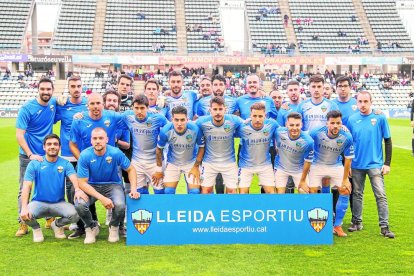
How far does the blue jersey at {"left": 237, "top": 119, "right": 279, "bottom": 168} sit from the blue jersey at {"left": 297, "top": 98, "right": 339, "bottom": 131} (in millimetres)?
668

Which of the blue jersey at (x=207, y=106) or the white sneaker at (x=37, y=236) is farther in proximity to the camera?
the blue jersey at (x=207, y=106)

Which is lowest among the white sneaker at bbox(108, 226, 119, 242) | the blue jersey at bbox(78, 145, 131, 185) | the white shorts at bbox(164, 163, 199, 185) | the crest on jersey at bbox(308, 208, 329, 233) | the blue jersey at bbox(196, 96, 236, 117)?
the white sneaker at bbox(108, 226, 119, 242)

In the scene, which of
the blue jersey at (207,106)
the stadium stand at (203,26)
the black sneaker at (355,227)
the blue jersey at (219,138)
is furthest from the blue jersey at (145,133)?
the stadium stand at (203,26)

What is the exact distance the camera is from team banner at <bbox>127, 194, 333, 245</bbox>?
21.3 feet

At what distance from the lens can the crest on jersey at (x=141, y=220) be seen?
6.48m

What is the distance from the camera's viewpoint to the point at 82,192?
6691mm

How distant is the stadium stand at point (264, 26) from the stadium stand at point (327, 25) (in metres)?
Result: 1.49

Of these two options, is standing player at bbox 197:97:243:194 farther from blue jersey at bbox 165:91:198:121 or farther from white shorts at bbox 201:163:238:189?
blue jersey at bbox 165:91:198:121

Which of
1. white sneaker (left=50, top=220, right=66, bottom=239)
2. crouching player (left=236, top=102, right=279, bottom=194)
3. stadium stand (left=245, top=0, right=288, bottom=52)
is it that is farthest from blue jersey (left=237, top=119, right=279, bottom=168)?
stadium stand (left=245, top=0, right=288, bottom=52)

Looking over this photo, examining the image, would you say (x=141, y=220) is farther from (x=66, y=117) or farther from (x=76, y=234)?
(x=66, y=117)

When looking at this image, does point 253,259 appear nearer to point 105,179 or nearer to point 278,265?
point 278,265

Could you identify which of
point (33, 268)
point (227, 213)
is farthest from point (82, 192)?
point (227, 213)

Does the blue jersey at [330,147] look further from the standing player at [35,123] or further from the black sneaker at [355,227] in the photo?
the standing player at [35,123]

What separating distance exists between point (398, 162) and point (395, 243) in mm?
8656
